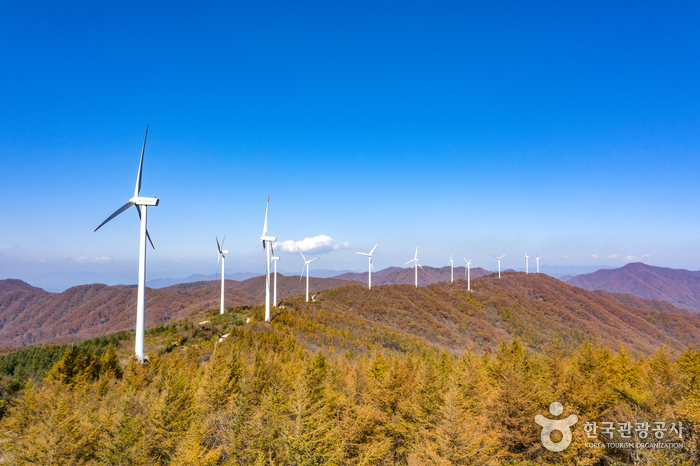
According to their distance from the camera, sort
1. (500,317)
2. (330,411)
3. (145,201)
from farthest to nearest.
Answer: (500,317) < (145,201) < (330,411)

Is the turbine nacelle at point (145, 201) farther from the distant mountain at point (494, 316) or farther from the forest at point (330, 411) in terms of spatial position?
the distant mountain at point (494, 316)

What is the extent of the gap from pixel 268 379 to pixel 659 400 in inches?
1313

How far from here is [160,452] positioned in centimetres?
1750

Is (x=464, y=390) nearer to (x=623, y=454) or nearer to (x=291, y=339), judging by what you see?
(x=623, y=454)

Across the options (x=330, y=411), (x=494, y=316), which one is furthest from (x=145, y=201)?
(x=494, y=316)

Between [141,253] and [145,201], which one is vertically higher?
[145,201]

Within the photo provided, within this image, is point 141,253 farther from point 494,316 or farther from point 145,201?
point 494,316

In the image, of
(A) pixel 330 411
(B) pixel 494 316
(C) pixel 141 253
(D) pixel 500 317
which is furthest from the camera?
(B) pixel 494 316

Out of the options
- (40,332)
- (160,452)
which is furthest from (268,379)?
(40,332)

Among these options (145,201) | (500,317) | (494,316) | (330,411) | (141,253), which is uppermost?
(145,201)

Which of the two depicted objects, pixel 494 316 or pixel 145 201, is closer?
pixel 145 201

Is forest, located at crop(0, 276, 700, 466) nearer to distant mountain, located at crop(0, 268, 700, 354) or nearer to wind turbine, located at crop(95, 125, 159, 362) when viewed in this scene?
wind turbine, located at crop(95, 125, 159, 362)

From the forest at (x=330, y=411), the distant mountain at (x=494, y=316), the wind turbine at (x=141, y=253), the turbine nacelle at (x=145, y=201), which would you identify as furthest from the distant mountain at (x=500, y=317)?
the turbine nacelle at (x=145, y=201)

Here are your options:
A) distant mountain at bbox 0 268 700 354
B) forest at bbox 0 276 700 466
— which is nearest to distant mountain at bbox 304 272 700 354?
distant mountain at bbox 0 268 700 354
